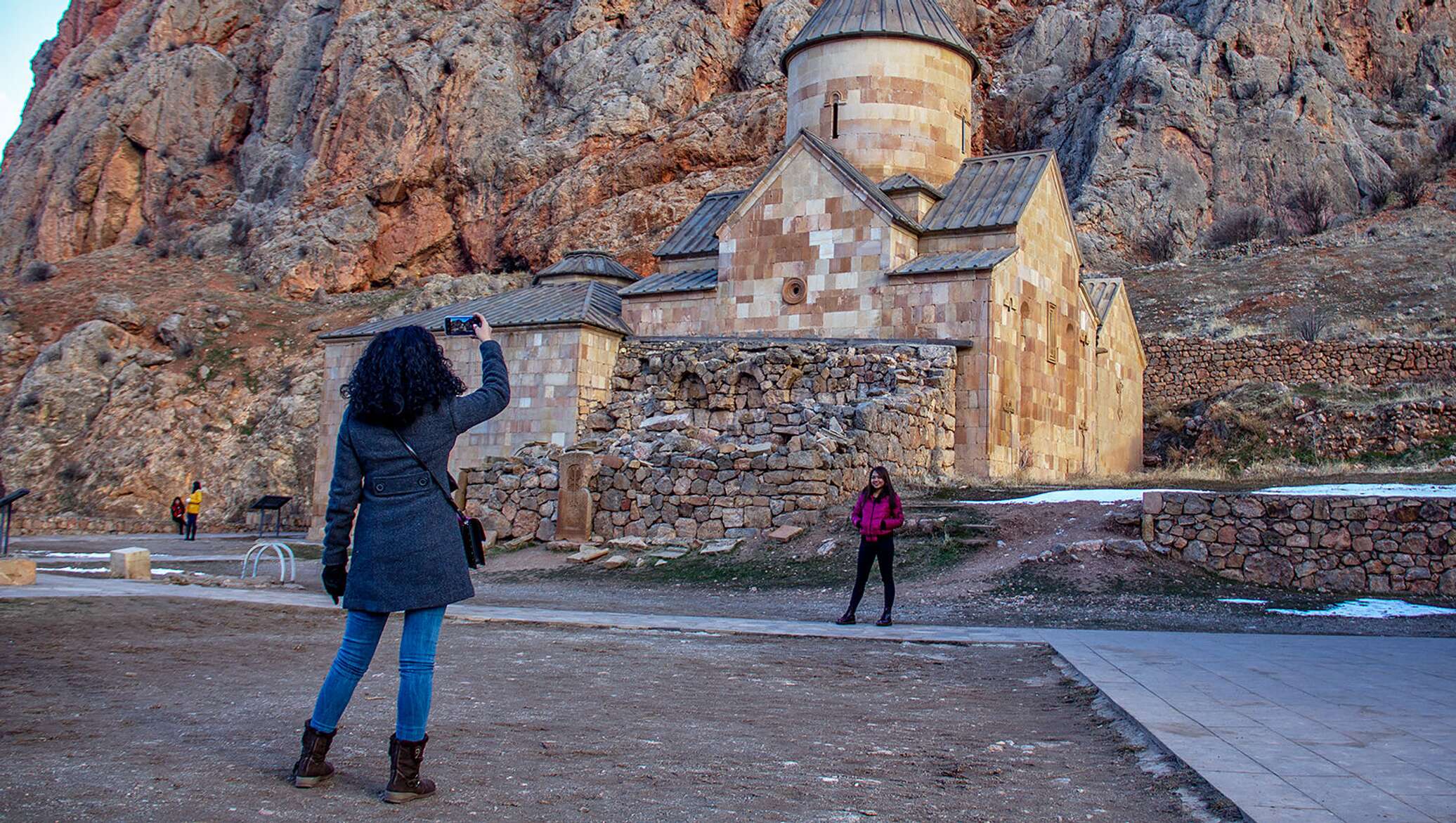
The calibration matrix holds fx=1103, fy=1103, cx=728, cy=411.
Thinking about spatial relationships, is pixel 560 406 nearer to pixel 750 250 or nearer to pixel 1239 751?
pixel 750 250

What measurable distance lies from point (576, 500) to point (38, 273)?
1409 inches

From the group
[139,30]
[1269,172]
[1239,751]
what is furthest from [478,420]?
[139,30]

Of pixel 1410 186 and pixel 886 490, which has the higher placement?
pixel 1410 186

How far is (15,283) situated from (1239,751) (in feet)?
155

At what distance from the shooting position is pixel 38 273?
40406mm

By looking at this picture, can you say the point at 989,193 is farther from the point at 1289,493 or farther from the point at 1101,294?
the point at 1289,493

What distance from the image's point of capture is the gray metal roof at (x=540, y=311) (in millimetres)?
17969

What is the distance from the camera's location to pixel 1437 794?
3.21m

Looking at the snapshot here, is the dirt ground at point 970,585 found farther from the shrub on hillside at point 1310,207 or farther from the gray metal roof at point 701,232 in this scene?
the shrub on hillside at point 1310,207

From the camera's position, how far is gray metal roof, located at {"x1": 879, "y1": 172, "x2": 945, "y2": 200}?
61.6ft

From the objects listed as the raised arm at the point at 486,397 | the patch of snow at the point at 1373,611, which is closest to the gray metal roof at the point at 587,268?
the patch of snow at the point at 1373,611

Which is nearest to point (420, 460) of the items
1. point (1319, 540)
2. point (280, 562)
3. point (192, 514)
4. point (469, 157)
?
point (1319, 540)

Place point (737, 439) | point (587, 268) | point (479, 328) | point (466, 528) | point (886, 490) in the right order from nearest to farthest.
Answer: point (466, 528) < point (479, 328) < point (886, 490) < point (737, 439) < point (587, 268)

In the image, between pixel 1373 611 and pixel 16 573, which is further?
pixel 16 573
